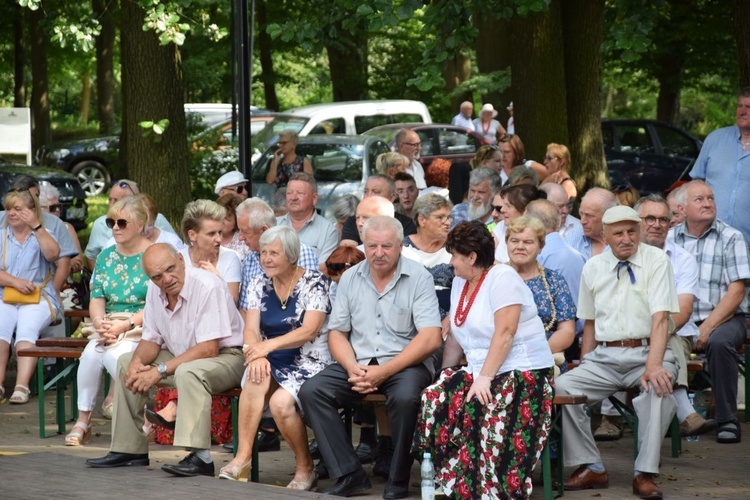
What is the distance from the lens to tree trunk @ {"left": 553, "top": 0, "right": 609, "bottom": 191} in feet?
57.0

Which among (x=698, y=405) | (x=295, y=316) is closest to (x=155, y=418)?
(x=295, y=316)

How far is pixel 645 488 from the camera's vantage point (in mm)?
7414

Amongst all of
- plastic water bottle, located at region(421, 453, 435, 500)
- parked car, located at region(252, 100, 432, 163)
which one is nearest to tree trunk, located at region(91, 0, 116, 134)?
parked car, located at region(252, 100, 432, 163)

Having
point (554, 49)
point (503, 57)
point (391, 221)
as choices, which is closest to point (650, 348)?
point (391, 221)

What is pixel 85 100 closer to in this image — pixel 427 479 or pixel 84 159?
pixel 84 159

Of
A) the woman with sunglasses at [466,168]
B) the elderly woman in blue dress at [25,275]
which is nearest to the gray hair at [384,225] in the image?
the elderly woman in blue dress at [25,275]

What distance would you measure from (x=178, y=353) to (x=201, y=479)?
1.03 meters

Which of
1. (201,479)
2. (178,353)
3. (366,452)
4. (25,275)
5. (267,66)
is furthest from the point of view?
(267,66)

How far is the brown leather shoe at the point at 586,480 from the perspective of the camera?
767cm

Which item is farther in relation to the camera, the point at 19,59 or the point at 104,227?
the point at 19,59

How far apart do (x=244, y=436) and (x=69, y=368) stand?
89.1 inches

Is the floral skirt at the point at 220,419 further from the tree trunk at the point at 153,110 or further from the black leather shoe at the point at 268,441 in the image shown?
the tree trunk at the point at 153,110

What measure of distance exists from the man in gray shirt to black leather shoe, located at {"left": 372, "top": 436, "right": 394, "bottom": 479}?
42cm

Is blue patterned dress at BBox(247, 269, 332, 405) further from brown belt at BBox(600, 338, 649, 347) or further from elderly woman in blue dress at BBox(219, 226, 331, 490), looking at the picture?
brown belt at BBox(600, 338, 649, 347)
